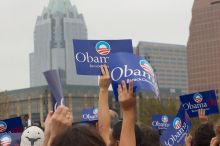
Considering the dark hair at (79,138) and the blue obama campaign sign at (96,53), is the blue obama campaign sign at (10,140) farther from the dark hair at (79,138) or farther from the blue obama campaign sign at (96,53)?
the dark hair at (79,138)

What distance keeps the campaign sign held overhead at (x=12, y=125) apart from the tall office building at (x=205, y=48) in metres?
123

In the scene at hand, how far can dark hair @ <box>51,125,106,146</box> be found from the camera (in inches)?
133

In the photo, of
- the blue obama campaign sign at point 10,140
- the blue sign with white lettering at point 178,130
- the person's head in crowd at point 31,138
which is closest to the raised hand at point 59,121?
the person's head in crowd at point 31,138

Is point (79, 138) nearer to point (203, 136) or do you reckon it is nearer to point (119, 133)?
point (119, 133)

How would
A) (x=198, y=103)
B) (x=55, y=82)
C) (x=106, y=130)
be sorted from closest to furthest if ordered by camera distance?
(x=106, y=130)
(x=55, y=82)
(x=198, y=103)

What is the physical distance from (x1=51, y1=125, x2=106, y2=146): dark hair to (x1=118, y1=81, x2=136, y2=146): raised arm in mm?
1077

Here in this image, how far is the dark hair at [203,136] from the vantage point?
20.0 feet

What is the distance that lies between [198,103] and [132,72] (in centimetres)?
639

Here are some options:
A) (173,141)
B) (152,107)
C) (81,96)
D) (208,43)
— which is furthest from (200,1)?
(173,141)

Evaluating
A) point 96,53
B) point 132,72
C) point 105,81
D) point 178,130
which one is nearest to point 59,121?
point 105,81

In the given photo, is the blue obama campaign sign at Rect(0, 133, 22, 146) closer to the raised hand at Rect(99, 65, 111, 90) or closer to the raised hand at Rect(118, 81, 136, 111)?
the raised hand at Rect(99, 65, 111, 90)

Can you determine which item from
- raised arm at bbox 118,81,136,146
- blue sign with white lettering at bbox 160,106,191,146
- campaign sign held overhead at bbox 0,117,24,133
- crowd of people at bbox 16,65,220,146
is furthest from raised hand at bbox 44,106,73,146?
blue sign with white lettering at bbox 160,106,191,146

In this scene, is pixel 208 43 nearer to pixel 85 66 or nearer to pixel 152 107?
pixel 152 107

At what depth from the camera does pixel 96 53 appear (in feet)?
29.6
